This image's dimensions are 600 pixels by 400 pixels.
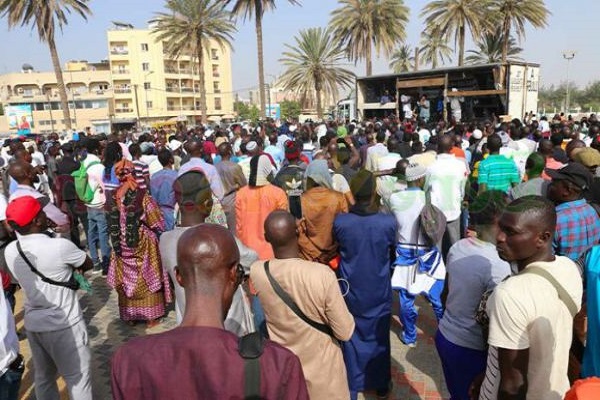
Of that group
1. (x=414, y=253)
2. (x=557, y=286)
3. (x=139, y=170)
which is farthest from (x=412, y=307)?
(x=139, y=170)

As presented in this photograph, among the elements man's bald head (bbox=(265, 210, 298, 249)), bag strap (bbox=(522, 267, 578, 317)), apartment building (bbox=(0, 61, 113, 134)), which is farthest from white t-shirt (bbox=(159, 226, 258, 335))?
apartment building (bbox=(0, 61, 113, 134))

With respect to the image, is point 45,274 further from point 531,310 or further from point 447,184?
point 447,184

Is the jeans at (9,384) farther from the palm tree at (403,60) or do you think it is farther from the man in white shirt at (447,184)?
the palm tree at (403,60)

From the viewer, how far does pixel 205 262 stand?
1.65 meters

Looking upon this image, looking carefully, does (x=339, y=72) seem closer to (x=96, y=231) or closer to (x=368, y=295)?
(x=96, y=231)

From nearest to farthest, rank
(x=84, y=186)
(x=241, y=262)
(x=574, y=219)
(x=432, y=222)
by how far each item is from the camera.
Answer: (x=241, y=262), (x=574, y=219), (x=432, y=222), (x=84, y=186)

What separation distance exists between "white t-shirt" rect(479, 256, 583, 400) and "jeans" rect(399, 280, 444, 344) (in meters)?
2.05

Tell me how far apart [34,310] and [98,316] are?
2.82 meters

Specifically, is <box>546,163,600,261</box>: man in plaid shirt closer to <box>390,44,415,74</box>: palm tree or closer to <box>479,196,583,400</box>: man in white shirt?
<box>479,196,583,400</box>: man in white shirt

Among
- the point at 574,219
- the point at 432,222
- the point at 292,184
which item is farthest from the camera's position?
the point at 292,184

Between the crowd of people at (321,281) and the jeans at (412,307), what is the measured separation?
0.02m

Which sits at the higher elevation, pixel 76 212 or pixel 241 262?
pixel 241 262

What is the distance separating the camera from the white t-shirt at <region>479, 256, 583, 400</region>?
1982mm

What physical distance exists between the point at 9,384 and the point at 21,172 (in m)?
3.44
